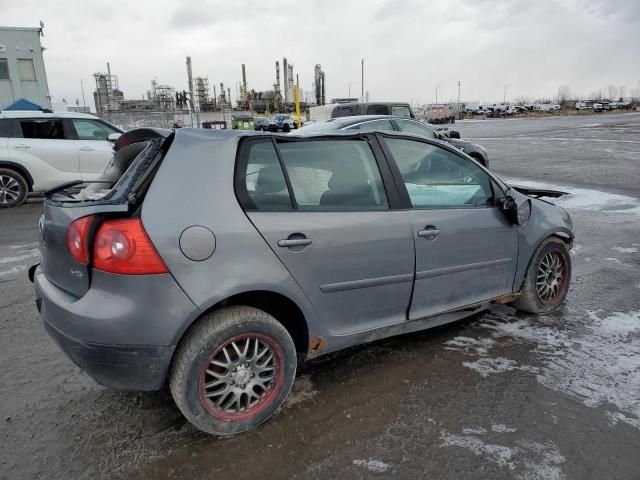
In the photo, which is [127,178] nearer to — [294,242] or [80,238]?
[80,238]

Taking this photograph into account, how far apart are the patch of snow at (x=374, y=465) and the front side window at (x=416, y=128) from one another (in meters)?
8.22

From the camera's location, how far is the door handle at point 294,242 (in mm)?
2586

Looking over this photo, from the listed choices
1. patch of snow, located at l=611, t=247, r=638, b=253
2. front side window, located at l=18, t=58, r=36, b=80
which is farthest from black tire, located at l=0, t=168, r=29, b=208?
front side window, located at l=18, t=58, r=36, b=80

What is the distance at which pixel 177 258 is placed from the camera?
2.32 meters

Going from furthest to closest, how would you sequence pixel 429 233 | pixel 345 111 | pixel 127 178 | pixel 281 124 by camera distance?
pixel 281 124 → pixel 345 111 → pixel 429 233 → pixel 127 178

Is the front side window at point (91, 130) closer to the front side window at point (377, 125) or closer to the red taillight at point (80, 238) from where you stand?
the front side window at point (377, 125)

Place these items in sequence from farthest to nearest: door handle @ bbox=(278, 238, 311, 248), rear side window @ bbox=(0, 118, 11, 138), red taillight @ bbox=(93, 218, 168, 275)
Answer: rear side window @ bbox=(0, 118, 11, 138), door handle @ bbox=(278, 238, 311, 248), red taillight @ bbox=(93, 218, 168, 275)

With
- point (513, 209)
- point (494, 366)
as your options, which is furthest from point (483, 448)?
point (513, 209)

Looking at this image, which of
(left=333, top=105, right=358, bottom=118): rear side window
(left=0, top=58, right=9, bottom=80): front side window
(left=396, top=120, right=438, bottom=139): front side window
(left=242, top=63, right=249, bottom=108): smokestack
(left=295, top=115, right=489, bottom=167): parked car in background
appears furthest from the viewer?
(left=242, top=63, right=249, bottom=108): smokestack

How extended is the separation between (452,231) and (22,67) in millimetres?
37300

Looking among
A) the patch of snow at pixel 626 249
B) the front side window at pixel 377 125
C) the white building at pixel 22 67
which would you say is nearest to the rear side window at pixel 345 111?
the front side window at pixel 377 125

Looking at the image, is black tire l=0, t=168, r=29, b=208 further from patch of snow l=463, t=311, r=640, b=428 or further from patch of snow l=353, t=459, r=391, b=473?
patch of snow l=353, t=459, r=391, b=473

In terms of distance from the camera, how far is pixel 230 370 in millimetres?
2535

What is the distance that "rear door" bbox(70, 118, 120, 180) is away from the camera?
31.1 ft
